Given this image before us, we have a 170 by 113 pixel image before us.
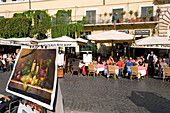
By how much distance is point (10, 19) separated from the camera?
870 inches

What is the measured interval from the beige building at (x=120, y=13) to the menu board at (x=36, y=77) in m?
17.9

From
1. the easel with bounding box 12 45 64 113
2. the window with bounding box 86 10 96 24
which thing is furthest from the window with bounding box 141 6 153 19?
the easel with bounding box 12 45 64 113

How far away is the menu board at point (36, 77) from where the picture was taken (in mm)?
2209

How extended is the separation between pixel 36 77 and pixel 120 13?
18924 mm

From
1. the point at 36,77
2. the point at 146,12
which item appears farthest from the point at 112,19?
the point at 36,77

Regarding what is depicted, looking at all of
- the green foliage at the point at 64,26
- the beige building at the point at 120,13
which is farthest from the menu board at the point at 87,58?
the green foliage at the point at 64,26

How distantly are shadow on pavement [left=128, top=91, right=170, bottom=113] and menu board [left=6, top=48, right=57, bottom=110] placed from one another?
3.74 meters

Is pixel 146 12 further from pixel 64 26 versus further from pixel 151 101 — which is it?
pixel 151 101

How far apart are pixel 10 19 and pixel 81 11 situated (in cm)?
991

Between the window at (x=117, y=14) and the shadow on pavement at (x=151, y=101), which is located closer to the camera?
the shadow on pavement at (x=151, y=101)

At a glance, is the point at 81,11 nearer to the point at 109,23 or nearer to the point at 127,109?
the point at 109,23

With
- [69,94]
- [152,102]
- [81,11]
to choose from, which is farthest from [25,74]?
[81,11]

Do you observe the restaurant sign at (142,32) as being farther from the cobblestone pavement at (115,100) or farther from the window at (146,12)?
the cobblestone pavement at (115,100)

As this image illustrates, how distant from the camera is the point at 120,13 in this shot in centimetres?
1977
